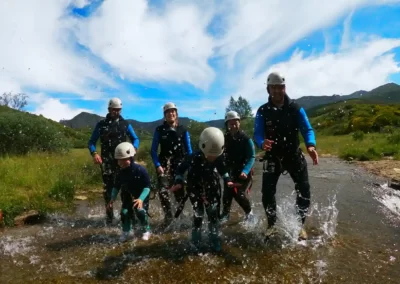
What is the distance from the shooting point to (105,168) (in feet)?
24.6

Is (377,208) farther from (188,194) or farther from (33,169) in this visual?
Result: (33,169)

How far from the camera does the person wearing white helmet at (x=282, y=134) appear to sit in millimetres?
5609

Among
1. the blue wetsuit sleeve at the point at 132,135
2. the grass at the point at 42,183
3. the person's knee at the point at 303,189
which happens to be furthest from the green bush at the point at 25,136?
the person's knee at the point at 303,189

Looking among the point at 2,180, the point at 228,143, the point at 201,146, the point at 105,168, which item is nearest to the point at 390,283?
the point at 201,146

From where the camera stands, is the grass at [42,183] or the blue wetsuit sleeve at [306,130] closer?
the blue wetsuit sleeve at [306,130]

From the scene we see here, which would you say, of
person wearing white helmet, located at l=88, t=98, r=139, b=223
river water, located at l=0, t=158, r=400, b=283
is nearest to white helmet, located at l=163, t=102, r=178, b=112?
person wearing white helmet, located at l=88, t=98, r=139, b=223

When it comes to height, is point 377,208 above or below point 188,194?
below

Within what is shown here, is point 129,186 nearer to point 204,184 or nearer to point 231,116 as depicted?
point 204,184

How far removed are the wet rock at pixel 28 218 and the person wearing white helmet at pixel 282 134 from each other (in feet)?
18.7

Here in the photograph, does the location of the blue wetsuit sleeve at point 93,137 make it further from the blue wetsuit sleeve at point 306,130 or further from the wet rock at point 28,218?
the blue wetsuit sleeve at point 306,130

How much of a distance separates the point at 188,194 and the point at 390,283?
3.23m

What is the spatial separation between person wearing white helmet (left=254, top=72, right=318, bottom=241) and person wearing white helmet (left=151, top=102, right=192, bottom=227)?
1.97 m

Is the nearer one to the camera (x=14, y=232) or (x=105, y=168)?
(x=14, y=232)

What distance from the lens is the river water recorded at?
4.61 metres
